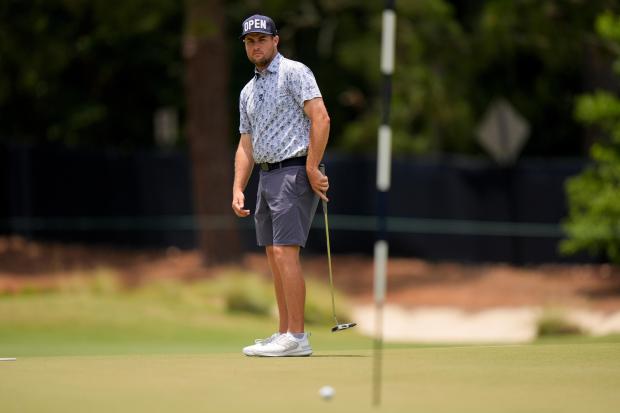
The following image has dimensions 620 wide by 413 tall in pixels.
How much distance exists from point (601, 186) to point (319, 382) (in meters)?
14.4

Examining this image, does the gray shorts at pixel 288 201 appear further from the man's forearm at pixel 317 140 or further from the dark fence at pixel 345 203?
the dark fence at pixel 345 203

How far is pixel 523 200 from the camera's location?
1094 inches

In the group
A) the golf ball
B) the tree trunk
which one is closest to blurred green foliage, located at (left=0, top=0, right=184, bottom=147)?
the tree trunk

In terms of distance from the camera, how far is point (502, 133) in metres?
27.6

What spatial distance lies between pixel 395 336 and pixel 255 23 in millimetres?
10381

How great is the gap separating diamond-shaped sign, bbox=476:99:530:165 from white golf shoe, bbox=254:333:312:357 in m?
18.2

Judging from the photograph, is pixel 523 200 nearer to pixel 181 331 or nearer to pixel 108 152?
pixel 108 152

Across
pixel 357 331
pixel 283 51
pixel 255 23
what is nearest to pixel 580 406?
pixel 255 23

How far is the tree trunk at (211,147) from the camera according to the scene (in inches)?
1001

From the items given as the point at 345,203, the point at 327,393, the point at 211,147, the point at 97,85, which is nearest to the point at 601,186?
the point at 211,147

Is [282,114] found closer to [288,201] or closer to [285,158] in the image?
[285,158]

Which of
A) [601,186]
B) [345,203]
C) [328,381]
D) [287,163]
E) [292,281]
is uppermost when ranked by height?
[287,163]

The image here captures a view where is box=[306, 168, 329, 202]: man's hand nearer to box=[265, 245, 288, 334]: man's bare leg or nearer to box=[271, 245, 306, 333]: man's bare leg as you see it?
box=[271, 245, 306, 333]: man's bare leg

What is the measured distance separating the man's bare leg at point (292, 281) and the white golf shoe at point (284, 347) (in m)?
0.06
